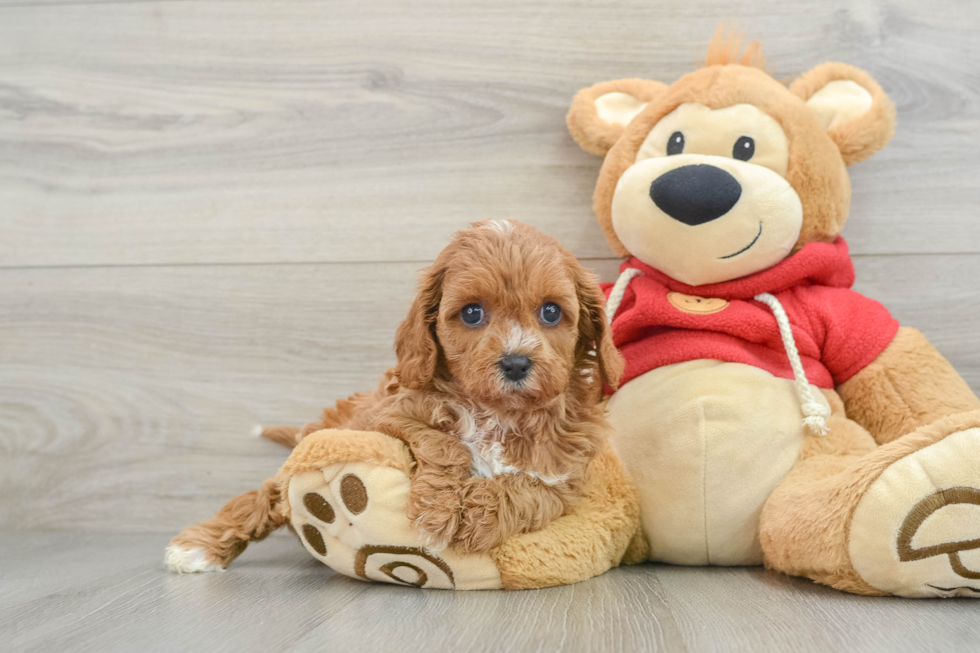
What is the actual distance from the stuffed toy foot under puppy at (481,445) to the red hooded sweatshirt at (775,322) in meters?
0.20

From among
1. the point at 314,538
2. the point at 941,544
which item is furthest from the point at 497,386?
the point at 941,544

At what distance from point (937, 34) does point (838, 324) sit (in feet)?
2.31

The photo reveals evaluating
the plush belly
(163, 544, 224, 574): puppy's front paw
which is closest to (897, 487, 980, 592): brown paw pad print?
the plush belly

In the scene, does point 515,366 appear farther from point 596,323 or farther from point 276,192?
point 276,192

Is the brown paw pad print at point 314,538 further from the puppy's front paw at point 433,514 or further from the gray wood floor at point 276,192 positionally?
the gray wood floor at point 276,192

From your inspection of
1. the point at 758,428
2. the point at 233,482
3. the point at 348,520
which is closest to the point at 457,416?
the point at 348,520

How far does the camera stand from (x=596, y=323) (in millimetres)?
1123

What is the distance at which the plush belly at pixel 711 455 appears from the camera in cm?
115

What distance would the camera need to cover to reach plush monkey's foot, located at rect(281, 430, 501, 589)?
1022mm

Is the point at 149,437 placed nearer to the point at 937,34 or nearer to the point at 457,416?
the point at 457,416

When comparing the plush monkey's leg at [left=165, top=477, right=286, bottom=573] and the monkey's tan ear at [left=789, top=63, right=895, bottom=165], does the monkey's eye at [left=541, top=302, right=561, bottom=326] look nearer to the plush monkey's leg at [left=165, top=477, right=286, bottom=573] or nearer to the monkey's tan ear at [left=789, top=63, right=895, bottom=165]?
the plush monkey's leg at [left=165, top=477, right=286, bottom=573]

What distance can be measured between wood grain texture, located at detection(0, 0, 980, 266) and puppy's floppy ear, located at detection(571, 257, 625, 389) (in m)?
0.45

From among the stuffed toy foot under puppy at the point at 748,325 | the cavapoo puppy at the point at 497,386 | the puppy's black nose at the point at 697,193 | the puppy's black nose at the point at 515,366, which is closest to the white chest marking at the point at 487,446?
the cavapoo puppy at the point at 497,386

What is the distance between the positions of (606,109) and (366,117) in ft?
1.71
